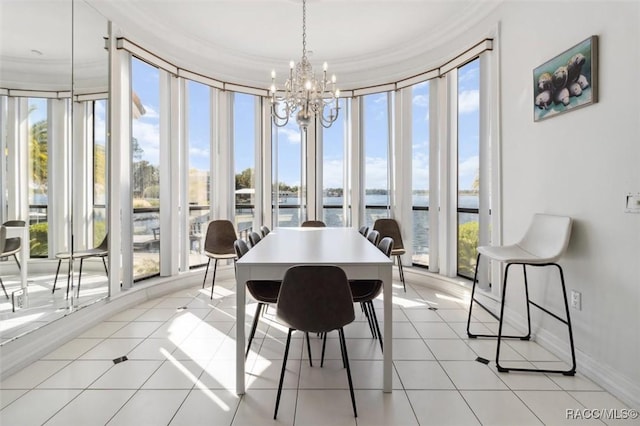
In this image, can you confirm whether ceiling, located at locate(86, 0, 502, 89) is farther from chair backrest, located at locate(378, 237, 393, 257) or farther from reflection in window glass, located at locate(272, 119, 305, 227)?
chair backrest, located at locate(378, 237, 393, 257)

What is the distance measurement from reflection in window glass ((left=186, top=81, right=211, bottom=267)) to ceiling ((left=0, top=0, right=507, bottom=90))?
37 centimetres

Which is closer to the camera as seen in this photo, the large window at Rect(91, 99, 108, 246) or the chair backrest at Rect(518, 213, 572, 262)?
the chair backrest at Rect(518, 213, 572, 262)

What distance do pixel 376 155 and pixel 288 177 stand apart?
4.67 feet

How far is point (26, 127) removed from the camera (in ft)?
7.22

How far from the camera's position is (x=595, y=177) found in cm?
196

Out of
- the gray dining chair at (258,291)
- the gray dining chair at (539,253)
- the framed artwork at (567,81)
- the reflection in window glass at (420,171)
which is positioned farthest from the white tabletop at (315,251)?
the reflection in window glass at (420,171)

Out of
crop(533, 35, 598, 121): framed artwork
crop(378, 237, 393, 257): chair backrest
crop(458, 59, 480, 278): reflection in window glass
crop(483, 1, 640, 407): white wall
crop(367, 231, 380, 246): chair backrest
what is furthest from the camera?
crop(458, 59, 480, 278): reflection in window glass

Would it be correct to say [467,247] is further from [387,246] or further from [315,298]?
[315,298]

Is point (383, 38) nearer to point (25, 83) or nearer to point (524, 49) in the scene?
point (524, 49)

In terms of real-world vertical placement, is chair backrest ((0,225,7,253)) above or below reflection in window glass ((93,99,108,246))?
below

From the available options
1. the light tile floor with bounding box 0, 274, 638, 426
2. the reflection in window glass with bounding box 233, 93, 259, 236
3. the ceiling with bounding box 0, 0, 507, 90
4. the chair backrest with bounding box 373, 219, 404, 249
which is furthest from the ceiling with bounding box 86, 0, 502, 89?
the light tile floor with bounding box 0, 274, 638, 426

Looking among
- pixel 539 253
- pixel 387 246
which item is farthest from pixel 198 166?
pixel 539 253

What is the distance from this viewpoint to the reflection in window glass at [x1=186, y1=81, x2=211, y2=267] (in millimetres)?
4297

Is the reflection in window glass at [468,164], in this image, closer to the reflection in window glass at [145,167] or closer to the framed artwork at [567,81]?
the framed artwork at [567,81]
